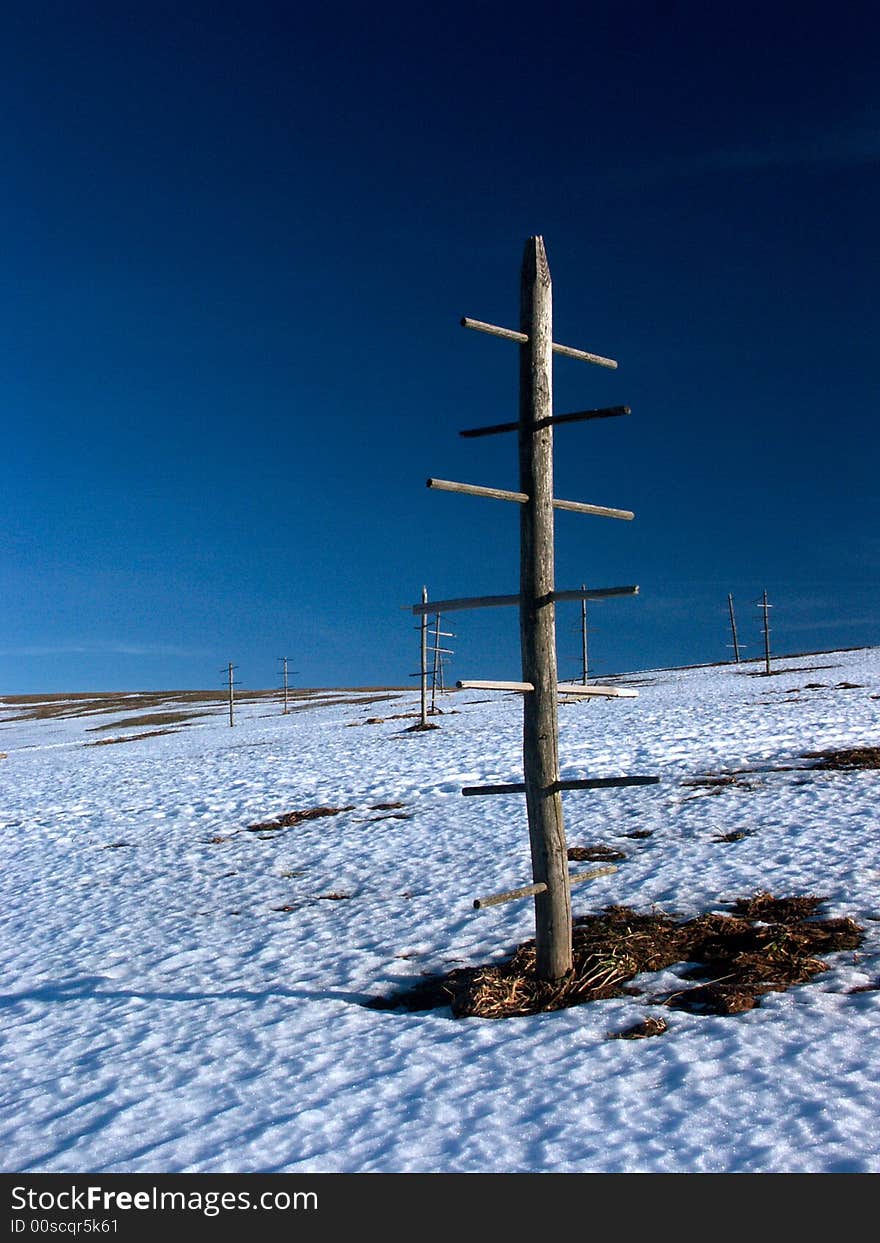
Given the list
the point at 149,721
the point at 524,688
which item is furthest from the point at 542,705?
the point at 149,721

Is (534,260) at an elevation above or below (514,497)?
above

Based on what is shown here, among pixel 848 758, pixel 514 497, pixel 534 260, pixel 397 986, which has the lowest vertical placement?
pixel 397 986

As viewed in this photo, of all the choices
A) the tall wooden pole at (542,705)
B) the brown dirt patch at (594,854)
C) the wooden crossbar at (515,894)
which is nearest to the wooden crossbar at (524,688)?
the tall wooden pole at (542,705)

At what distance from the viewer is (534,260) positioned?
8539mm

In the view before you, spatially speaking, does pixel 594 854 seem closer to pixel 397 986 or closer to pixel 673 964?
pixel 673 964

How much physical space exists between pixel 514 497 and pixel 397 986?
16.8 feet

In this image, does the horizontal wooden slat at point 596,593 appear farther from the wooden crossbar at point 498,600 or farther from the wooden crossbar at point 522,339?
the wooden crossbar at point 522,339

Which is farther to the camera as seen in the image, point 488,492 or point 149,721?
point 149,721

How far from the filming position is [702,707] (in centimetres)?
3341

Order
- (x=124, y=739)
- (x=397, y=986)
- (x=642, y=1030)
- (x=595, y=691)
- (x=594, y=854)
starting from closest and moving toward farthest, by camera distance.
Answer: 1. (x=642, y=1030)
2. (x=595, y=691)
3. (x=397, y=986)
4. (x=594, y=854)
5. (x=124, y=739)

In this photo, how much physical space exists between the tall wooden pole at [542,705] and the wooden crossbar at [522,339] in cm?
82

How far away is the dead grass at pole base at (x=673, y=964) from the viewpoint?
304 inches
